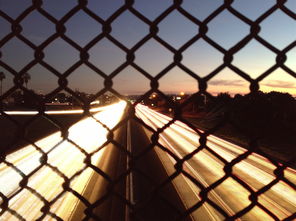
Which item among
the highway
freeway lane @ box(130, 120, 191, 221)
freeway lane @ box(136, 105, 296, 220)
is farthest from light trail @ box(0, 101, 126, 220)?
freeway lane @ box(136, 105, 296, 220)

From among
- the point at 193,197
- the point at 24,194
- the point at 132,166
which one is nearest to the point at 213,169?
the point at 193,197

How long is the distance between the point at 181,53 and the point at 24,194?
512 inches

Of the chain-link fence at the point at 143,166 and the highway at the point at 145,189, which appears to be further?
the highway at the point at 145,189

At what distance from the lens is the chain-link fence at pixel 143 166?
6.09 feet

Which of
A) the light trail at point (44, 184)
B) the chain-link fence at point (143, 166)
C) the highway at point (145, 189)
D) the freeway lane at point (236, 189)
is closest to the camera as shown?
the chain-link fence at point (143, 166)

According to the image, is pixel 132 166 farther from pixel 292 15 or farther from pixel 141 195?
pixel 141 195

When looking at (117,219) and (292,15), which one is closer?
(292,15)

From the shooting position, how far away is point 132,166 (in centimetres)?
198

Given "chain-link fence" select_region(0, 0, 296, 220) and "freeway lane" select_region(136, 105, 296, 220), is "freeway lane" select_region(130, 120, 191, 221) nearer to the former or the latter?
"chain-link fence" select_region(0, 0, 296, 220)

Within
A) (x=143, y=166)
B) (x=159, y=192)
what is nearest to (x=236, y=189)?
(x=159, y=192)

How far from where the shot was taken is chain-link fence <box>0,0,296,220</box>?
73.1 inches

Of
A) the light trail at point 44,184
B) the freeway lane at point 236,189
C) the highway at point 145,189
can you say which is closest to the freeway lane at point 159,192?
the highway at point 145,189

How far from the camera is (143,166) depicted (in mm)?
21938

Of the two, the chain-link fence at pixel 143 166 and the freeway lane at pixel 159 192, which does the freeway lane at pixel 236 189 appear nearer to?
the chain-link fence at pixel 143 166
